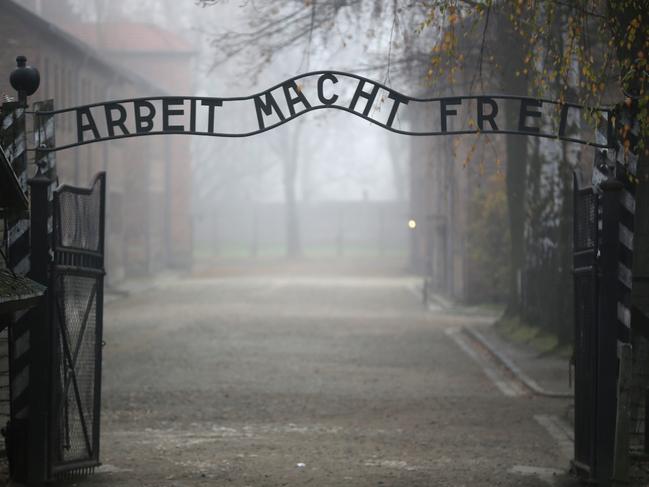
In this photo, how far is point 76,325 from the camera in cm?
912

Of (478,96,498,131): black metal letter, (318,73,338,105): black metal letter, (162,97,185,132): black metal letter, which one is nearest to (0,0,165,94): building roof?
(162,97,185,132): black metal letter

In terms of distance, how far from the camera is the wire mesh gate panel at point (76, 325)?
8750 mm

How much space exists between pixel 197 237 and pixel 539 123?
5625 cm

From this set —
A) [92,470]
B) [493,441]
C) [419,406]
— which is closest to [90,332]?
[92,470]

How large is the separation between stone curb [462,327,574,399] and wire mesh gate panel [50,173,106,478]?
22.9 feet

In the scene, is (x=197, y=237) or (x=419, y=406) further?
(x=197, y=237)

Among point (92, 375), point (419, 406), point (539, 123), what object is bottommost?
point (419, 406)

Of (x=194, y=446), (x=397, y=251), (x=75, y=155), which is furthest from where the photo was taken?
(x=397, y=251)

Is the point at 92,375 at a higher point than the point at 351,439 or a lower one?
higher

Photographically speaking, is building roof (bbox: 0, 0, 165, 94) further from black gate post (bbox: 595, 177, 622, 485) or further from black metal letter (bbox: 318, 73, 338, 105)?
black gate post (bbox: 595, 177, 622, 485)

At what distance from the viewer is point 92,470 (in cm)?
933

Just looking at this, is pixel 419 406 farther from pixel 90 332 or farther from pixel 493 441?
pixel 90 332

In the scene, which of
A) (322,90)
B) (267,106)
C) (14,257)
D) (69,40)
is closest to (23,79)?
(14,257)

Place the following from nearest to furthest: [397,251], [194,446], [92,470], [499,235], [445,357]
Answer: [92,470] → [194,446] → [445,357] → [499,235] → [397,251]
